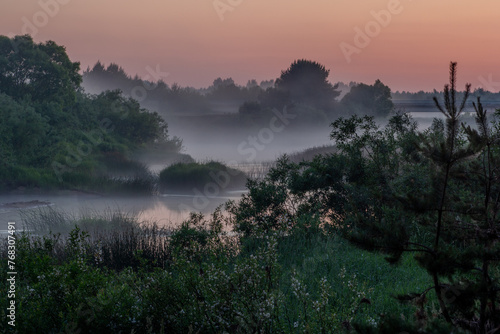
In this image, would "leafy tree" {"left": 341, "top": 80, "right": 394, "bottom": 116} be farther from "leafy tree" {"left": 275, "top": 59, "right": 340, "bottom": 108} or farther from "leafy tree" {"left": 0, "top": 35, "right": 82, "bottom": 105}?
"leafy tree" {"left": 0, "top": 35, "right": 82, "bottom": 105}

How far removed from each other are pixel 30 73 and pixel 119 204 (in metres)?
18.6

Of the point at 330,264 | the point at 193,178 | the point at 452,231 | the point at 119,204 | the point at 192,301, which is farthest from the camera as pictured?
the point at 193,178

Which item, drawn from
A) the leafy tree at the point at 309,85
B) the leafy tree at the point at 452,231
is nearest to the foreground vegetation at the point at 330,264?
the leafy tree at the point at 452,231

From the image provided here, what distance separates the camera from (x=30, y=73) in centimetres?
3678

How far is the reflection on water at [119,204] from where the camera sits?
20.4 metres

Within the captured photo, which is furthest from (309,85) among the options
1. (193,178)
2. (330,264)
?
(330,264)

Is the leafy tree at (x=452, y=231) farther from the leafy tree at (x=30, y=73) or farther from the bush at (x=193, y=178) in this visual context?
the leafy tree at (x=30, y=73)

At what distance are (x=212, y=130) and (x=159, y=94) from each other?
20.5 m

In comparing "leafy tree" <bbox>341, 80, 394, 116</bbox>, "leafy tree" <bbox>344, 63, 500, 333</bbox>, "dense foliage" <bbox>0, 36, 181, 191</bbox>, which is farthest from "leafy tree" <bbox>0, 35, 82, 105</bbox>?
"leafy tree" <bbox>341, 80, 394, 116</bbox>

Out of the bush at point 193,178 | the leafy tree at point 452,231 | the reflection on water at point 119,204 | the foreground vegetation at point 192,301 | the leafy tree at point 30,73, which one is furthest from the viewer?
the leafy tree at point 30,73

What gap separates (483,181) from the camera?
4301mm

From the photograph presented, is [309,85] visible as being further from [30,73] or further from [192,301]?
[192,301]

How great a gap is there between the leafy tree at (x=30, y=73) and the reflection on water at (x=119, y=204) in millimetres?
12744

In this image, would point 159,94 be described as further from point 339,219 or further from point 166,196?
point 339,219
